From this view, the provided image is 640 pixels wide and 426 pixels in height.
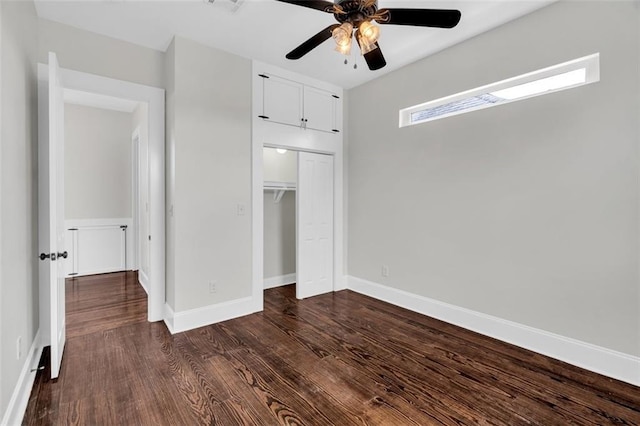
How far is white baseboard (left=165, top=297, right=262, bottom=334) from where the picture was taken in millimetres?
3021

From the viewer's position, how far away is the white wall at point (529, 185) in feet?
7.26

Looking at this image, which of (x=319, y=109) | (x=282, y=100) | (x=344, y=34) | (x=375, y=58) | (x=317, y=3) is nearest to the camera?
(x=317, y=3)

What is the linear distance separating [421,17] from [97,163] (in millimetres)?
5479

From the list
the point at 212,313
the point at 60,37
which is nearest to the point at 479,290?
the point at 212,313

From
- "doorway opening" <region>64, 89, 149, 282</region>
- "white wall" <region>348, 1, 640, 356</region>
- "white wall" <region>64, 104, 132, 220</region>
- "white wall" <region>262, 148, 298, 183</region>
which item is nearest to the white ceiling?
"white wall" <region>348, 1, 640, 356</region>

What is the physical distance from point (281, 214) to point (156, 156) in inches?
76.5

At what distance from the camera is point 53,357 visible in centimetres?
213

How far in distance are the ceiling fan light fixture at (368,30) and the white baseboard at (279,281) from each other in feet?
11.3

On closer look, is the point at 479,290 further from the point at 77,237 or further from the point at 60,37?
the point at 77,237

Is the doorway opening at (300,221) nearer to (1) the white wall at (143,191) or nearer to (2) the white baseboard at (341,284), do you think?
(2) the white baseboard at (341,284)

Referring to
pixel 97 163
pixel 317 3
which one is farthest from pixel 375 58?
pixel 97 163

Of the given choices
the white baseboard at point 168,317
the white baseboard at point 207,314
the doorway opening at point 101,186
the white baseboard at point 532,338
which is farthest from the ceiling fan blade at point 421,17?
the doorway opening at point 101,186

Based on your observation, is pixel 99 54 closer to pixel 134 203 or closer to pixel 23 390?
pixel 23 390

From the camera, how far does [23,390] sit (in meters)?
1.92
